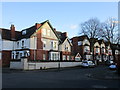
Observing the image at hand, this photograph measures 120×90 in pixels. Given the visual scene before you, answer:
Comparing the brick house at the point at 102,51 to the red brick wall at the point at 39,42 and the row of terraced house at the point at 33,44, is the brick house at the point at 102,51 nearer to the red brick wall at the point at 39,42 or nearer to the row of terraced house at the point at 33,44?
the row of terraced house at the point at 33,44

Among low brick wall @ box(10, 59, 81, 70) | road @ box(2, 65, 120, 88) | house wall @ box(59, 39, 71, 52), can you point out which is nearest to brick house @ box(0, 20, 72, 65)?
house wall @ box(59, 39, 71, 52)

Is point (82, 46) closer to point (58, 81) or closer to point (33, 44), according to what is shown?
point (33, 44)

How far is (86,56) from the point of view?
6131cm

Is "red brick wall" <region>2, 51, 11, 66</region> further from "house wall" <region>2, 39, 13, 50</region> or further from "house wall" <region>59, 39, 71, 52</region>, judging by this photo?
"house wall" <region>59, 39, 71, 52</region>

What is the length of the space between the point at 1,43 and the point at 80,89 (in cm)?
3272

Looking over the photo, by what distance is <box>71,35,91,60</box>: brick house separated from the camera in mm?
61125

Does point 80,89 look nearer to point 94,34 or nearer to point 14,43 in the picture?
point 14,43

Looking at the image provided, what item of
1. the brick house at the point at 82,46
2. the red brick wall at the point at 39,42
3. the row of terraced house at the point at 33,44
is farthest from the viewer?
the brick house at the point at 82,46

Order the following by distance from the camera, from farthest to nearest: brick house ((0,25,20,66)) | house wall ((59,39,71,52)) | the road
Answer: house wall ((59,39,71,52)) → brick house ((0,25,20,66)) → the road

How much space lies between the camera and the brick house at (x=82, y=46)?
6112 centimetres

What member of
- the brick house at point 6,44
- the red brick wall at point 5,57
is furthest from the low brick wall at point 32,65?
the brick house at point 6,44

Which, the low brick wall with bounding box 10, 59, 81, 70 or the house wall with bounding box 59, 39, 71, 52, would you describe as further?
the house wall with bounding box 59, 39, 71, 52

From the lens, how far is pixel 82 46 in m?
61.1

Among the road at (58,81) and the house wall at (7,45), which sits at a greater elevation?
the house wall at (7,45)
